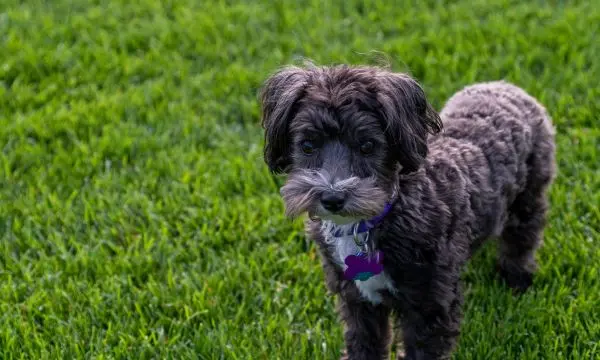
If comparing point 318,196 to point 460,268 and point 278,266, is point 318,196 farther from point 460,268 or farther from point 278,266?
point 278,266

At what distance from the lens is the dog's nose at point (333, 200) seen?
11.6ft

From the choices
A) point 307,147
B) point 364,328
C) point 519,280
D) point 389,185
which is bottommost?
point 519,280

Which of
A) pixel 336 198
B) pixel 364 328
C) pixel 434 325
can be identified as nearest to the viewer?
pixel 336 198

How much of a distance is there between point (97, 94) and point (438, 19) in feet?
11.2

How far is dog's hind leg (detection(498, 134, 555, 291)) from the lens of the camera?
481 centimetres

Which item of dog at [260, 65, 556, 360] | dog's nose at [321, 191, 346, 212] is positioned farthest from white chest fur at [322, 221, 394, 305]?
dog's nose at [321, 191, 346, 212]

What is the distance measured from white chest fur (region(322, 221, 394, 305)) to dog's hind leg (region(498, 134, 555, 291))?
1.33 metres

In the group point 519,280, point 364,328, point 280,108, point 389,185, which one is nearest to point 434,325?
point 364,328

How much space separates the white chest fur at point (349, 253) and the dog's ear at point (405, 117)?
46 centimetres

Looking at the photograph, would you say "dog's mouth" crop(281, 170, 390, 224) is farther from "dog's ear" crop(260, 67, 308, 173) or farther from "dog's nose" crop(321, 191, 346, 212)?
"dog's ear" crop(260, 67, 308, 173)

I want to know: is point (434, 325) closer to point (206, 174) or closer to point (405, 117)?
point (405, 117)

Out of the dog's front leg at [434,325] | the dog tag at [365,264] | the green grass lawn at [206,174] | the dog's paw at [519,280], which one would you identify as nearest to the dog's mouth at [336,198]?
the dog tag at [365,264]

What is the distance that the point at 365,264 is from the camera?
12.6 feet

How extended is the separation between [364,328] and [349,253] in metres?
0.64
